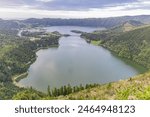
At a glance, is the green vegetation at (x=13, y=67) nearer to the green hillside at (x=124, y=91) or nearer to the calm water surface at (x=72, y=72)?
the calm water surface at (x=72, y=72)

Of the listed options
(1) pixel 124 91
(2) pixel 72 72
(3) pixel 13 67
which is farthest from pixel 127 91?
(3) pixel 13 67

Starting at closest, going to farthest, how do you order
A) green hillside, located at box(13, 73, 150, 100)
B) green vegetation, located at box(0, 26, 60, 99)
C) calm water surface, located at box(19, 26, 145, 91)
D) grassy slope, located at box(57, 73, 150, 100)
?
grassy slope, located at box(57, 73, 150, 100)
green hillside, located at box(13, 73, 150, 100)
green vegetation, located at box(0, 26, 60, 99)
calm water surface, located at box(19, 26, 145, 91)

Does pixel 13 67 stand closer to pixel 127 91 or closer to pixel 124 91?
pixel 124 91

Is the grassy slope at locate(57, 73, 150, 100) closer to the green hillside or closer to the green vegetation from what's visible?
A: the green hillside

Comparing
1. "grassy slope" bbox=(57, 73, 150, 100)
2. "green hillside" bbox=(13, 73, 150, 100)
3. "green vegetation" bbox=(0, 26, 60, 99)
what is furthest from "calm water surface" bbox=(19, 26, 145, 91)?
"grassy slope" bbox=(57, 73, 150, 100)

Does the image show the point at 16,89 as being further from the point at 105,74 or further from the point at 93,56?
the point at 93,56

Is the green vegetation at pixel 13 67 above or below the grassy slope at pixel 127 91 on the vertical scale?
below

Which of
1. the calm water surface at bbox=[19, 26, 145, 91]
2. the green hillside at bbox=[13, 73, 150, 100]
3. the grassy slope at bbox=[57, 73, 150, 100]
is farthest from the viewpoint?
the calm water surface at bbox=[19, 26, 145, 91]

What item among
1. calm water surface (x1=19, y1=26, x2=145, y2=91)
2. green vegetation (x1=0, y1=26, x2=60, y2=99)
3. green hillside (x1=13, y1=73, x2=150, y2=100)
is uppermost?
green hillside (x1=13, y1=73, x2=150, y2=100)

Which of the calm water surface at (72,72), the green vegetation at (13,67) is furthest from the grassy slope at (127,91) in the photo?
the calm water surface at (72,72)

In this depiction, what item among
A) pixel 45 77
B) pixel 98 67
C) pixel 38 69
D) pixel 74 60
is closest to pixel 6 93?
pixel 45 77

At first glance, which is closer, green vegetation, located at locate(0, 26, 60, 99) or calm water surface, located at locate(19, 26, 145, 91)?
green vegetation, located at locate(0, 26, 60, 99)
